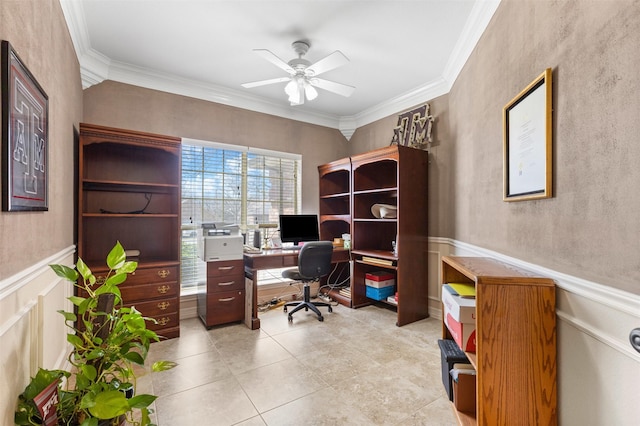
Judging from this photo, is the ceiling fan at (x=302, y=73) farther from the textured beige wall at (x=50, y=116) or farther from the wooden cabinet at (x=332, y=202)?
the wooden cabinet at (x=332, y=202)

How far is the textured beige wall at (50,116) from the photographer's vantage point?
1.16 m

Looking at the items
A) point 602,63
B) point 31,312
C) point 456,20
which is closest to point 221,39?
point 456,20

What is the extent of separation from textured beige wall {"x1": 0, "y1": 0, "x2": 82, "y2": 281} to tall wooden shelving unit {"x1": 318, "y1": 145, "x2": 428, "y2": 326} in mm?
2823

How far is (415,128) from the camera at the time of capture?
3.61 m

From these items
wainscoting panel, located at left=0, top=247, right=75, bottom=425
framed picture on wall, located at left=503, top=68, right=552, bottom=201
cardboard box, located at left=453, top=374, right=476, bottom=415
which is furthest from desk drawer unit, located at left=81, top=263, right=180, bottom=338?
framed picture on wall, located at left=503, top=68, right=552, bottom=201

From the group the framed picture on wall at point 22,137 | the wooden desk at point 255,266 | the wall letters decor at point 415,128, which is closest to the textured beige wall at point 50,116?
the framed picture on wall at point 22,137

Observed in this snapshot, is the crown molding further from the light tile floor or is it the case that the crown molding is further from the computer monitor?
the light tile floor

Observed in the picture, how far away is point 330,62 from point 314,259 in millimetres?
2025

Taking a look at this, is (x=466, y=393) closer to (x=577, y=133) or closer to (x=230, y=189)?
(x=577, y=133)

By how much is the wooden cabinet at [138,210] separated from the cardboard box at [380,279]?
2203 mm

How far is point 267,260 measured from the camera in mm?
3283

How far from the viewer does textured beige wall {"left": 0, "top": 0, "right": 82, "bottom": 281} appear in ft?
3.79

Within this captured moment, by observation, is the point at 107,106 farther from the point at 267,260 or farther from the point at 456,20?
the point at 456,20

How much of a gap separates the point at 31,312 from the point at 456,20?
10.7 feet
